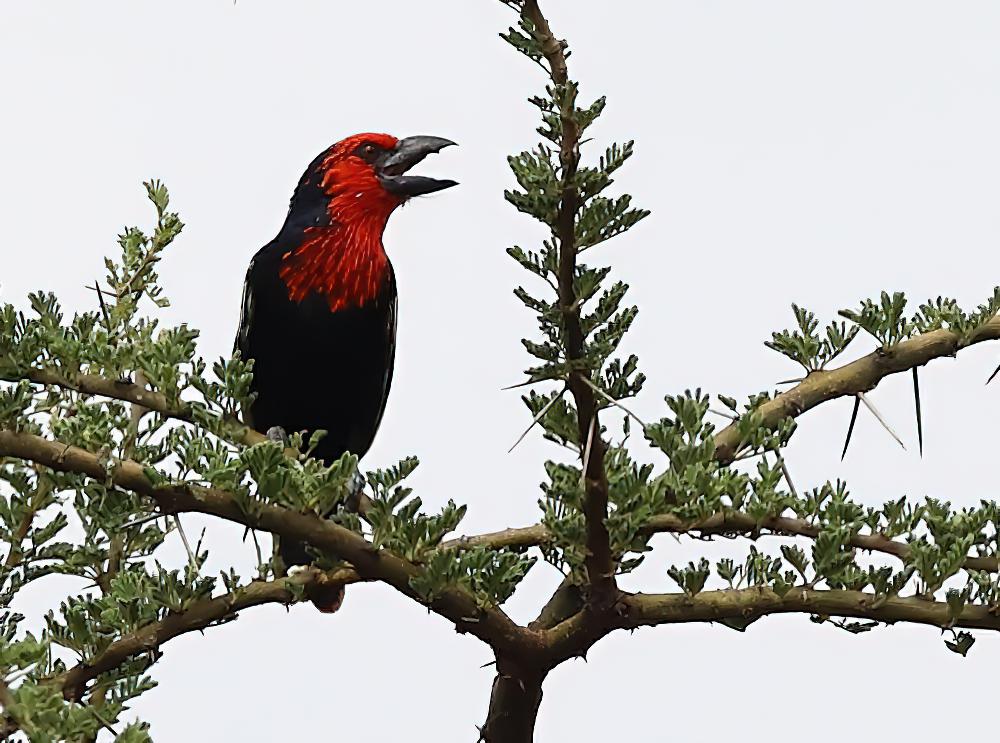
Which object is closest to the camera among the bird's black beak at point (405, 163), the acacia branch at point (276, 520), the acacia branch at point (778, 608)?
the acacia branch at point (276, 520)

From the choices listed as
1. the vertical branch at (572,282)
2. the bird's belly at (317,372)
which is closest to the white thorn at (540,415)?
the vertical branch at (572,282)

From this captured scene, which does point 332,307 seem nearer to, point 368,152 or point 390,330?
point 390,330

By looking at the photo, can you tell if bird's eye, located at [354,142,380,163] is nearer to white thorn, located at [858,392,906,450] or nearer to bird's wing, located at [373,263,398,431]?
bird's wing, located at [373,263,398,431]

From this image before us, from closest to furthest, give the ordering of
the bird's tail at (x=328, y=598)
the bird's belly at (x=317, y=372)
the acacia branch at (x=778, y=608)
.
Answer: the acacia branch at (x=778, y=608)
the bird's tail at (x=328, y=598)
the bird's belly at (x=317, y=372)

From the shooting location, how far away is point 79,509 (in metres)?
3.44

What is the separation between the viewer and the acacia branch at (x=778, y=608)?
2.98m

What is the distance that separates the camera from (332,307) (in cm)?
470

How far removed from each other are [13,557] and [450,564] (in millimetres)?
1404

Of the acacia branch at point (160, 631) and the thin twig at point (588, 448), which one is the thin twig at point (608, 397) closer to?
the thin twig at point (588, 448)

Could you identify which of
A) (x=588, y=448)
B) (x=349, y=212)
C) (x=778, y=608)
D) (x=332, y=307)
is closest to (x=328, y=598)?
(x=332, y=307)

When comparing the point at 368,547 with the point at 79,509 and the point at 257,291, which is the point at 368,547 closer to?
the point at 79,509

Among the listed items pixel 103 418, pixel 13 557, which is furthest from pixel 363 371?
pixel 103 418

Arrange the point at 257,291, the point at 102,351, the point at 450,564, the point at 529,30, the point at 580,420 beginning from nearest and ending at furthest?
the point at 529,30 → the point at 580,420 → the point at 450,564 → the point at 102,351 → the point at 257,291

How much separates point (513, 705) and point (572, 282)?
127 cm
